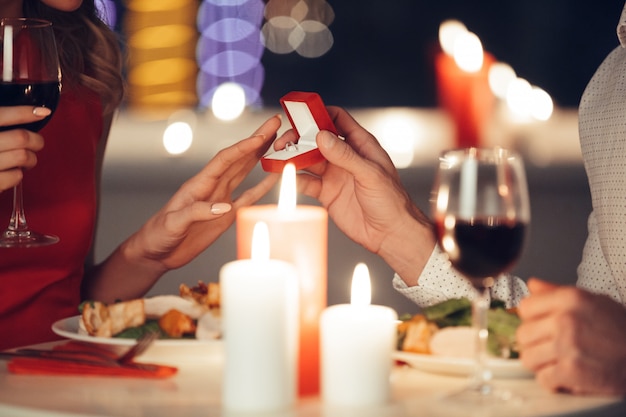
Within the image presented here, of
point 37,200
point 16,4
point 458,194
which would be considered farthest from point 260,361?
point 16,4

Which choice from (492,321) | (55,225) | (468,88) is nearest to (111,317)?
(492,321)

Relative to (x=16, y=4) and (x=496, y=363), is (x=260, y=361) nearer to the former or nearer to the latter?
(x=496, y=363)

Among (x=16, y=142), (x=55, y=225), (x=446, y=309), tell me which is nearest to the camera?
(x=446, y=309)

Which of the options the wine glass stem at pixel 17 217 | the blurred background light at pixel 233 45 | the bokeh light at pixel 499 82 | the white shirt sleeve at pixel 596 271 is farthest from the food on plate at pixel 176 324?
the blurred background light at pixel 233 45

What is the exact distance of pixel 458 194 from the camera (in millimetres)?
932

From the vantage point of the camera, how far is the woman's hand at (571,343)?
97 centimetres

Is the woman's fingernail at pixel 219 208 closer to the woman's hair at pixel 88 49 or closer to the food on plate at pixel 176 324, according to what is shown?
the food on plate at pixel 176 324

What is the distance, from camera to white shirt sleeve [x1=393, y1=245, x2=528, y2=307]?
4.69 ft

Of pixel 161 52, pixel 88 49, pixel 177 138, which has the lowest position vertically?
pixel 88 49

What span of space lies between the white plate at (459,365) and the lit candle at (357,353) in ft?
0.38

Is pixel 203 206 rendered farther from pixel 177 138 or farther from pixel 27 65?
pixel 177 138

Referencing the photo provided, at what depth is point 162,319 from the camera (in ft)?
3.76

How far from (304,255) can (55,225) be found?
2.70ft

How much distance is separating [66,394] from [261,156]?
1.88 feet
